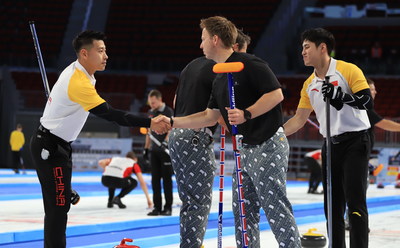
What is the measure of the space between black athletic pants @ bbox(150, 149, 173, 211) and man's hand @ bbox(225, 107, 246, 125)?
5.21 meters

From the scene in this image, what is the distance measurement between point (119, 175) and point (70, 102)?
18.5 ft

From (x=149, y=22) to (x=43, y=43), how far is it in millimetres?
4366

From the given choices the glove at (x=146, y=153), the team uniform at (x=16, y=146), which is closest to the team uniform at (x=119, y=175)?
the glove at (x=146, y=153)

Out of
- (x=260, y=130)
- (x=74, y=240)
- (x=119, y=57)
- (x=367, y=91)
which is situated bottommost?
(x=74, y=240)

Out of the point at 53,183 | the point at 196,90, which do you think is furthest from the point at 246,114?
the point at 53,183

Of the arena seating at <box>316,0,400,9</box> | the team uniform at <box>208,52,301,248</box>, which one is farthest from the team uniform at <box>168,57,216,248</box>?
the arena seating at <box>316,0,400,9</box>

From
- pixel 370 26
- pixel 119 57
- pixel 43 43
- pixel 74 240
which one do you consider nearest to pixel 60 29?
pixel 43 43

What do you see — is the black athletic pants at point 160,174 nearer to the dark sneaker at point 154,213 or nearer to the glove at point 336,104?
the dark sneaker at point 154,213

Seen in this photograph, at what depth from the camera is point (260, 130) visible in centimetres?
453

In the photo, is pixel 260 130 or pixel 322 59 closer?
pixel 260 130

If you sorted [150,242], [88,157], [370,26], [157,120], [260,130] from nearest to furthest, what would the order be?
1. [260,130]
2. [157,120]
3. [150,242]
4. [88,157]
5. [370,26]

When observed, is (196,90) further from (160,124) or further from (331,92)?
(331,92)

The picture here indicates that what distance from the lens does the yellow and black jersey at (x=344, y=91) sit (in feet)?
17.1

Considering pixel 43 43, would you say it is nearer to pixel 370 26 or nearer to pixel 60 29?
pixel 60 29
